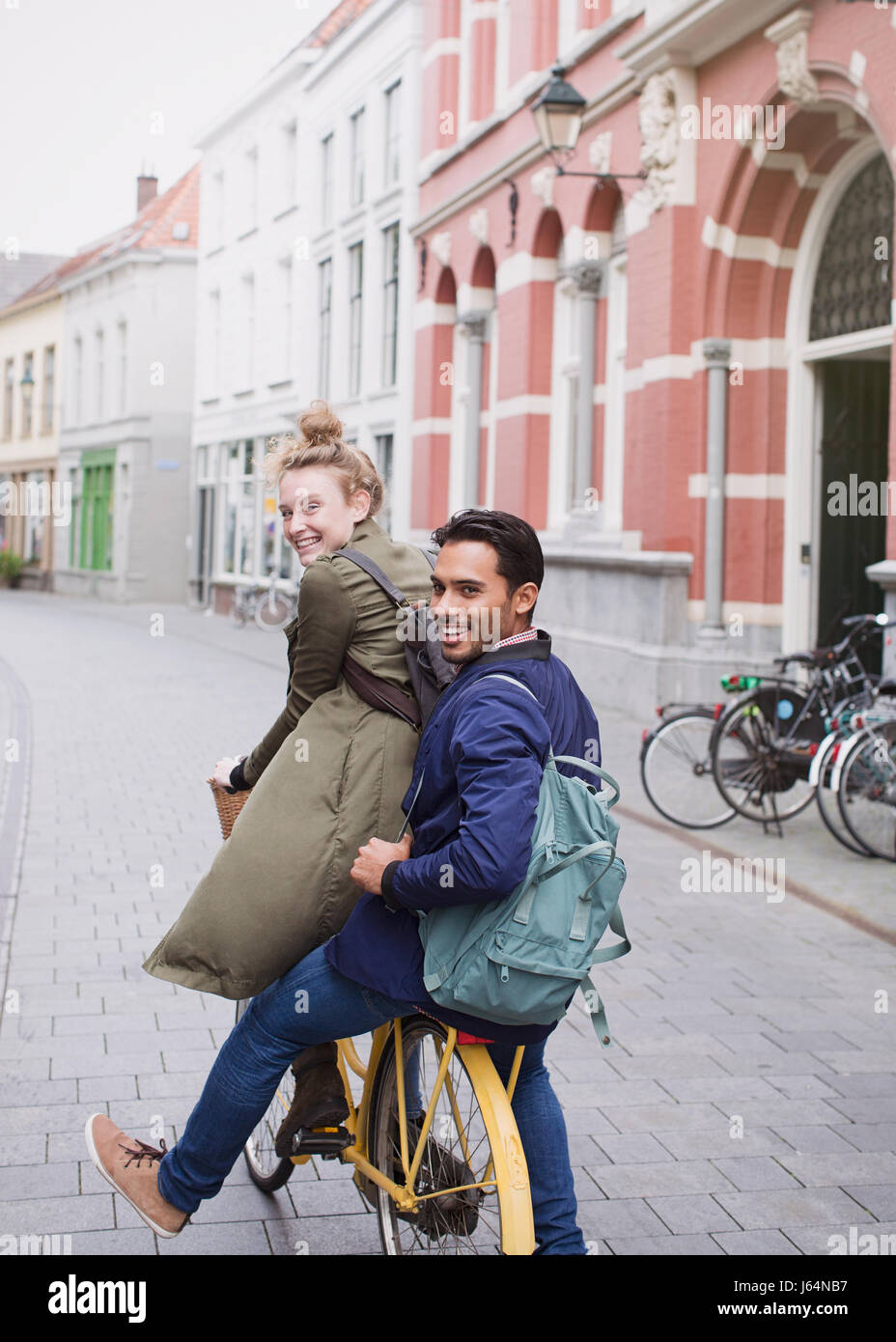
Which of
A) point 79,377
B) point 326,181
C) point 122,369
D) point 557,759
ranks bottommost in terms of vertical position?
point 557,759

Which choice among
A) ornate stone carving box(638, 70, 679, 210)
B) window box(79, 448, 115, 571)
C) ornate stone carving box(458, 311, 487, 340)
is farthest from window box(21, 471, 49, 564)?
ornate stone carving box(638, 70, 679, 210)

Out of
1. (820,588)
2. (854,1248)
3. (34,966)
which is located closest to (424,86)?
(820,588)

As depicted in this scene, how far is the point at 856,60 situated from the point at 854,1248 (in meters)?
9.47

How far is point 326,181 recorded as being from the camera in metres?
29.6

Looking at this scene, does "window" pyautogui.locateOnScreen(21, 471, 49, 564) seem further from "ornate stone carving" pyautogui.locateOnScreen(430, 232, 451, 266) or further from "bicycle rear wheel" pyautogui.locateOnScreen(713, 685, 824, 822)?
"bicycle rear wheel" pyautogui.locateOnScreen(713, 685, 824, 822)

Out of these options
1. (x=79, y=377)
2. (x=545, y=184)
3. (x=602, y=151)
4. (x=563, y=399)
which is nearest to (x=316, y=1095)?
(x=602, y=151)

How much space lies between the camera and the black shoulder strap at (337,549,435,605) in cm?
326

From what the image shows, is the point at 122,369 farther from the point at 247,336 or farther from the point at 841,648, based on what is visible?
the point at 841,648

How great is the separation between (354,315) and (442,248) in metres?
5.91

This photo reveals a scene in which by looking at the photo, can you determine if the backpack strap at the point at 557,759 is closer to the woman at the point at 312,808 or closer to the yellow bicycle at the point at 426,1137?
the woman at the point at 312,808

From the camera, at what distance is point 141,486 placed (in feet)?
130

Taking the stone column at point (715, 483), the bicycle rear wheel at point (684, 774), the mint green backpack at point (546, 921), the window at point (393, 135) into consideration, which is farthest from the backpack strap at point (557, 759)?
the window at point (393, 135)

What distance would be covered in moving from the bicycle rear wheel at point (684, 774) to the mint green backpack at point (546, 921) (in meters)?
6.68

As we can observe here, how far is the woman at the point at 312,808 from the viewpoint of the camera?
3.18m
